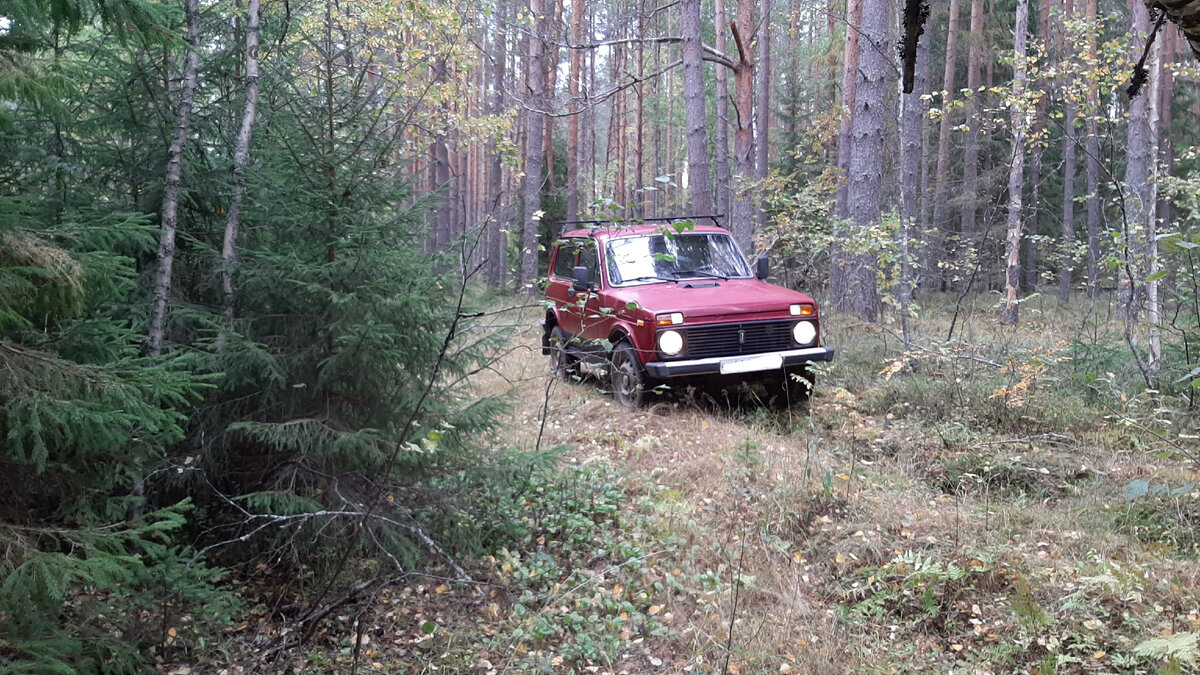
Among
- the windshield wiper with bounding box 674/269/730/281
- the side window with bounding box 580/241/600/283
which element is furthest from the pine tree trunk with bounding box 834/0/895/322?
the side window with bounding box 580/241/600/283

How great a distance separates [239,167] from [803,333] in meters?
5.55

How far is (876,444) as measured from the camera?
7043 millimetres

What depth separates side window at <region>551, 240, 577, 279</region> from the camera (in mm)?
10672

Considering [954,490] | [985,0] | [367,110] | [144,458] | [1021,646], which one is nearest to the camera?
[1021,646]

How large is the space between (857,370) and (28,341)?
28.0ft

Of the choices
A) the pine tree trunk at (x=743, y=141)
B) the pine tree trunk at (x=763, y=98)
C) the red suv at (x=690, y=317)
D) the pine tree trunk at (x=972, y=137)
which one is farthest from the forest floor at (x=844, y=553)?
the pine tree trunk at (x=763, y=98)

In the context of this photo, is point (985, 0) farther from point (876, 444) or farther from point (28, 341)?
point (28, 341)

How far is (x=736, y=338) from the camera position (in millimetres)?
8023

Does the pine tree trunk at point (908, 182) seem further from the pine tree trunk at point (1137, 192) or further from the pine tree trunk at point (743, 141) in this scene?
the pine tree trunk at point (743, 141)

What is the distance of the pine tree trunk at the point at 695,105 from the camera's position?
13.0m

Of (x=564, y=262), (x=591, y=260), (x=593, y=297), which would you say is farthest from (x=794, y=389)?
(x=564, y=262)

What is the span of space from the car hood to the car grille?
0.14 meters

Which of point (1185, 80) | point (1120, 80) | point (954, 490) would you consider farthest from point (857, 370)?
point (1185, 80)

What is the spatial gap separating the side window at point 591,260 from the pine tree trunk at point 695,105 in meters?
3.68
